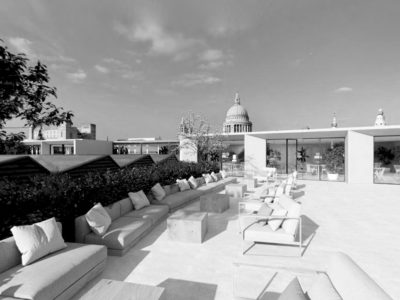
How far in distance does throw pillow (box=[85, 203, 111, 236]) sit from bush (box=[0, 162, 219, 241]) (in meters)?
0.60

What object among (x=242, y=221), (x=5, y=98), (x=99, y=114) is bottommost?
(x=242, y=221)

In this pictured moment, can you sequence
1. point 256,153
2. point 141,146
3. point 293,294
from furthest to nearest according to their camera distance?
point 141,146 < point 256,153 < point 293,294

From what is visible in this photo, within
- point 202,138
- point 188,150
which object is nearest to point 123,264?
point 202,138

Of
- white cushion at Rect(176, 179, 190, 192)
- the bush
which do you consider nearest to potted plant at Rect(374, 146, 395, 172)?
white cushion at Rect(176, 179, 190, 192)

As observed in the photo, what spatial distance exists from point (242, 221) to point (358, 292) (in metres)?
3.02

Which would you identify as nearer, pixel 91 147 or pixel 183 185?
pixel 183 185

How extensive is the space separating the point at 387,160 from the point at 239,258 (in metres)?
14.6

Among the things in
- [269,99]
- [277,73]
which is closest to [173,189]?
[277,73]

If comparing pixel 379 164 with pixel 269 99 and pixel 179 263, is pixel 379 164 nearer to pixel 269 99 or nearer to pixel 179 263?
pixel 269 99

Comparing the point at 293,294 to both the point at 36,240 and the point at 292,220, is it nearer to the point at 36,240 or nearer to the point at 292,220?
Result: the point at 292,220

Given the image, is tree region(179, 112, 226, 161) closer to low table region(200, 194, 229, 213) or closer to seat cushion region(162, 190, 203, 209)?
seat cushion region(162, 190, 203, 209)

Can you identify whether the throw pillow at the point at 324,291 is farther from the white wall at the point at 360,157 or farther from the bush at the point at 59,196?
the white wall at the point at 360,157

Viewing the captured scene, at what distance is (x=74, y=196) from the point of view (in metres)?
4.41

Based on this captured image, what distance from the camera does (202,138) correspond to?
17.0 meters
